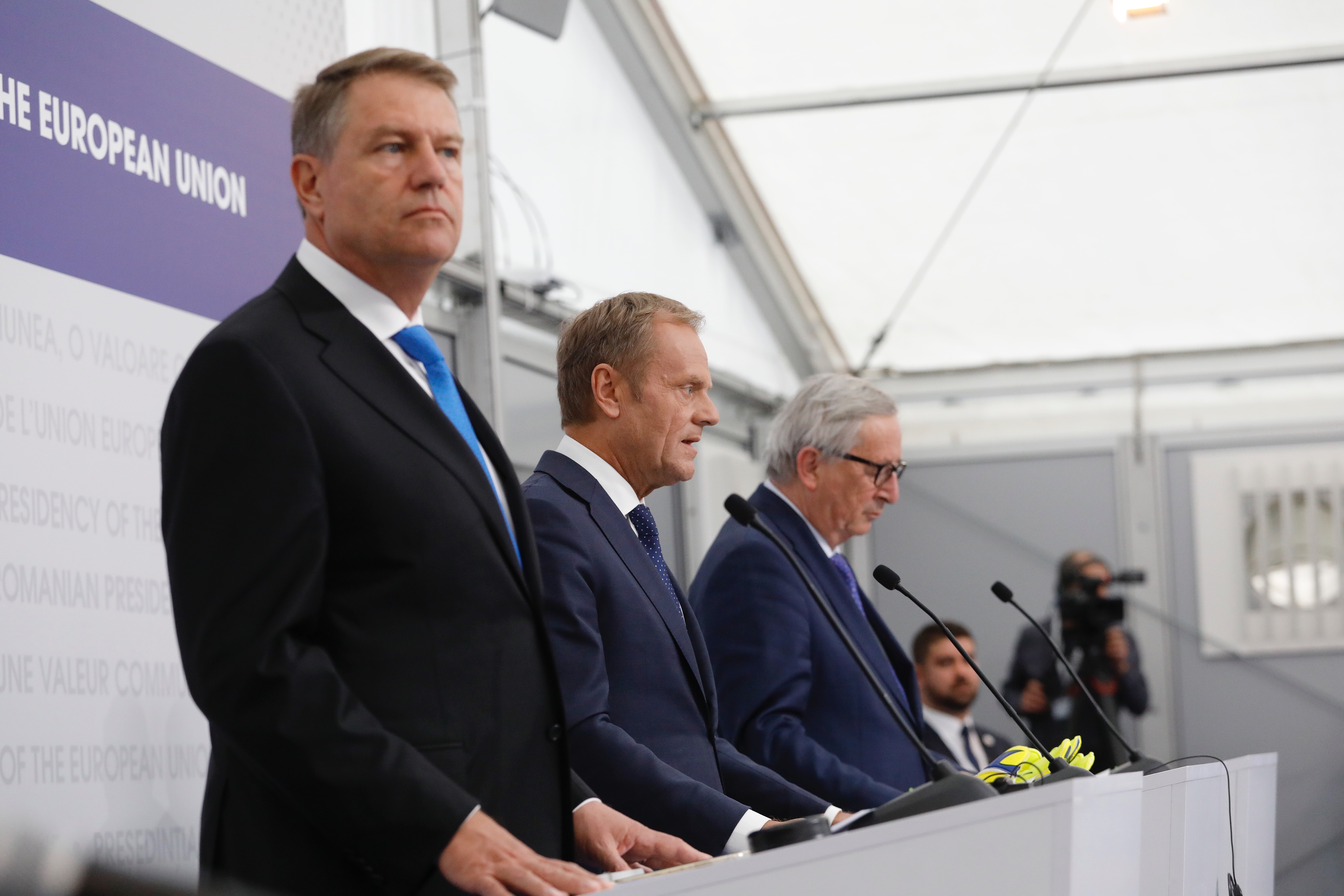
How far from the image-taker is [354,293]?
4.29ft

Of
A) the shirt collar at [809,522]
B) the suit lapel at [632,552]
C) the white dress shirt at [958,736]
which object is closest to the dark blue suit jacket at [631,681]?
the suit lapel at [632,552]

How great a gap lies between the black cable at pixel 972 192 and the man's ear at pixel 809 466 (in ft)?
10.8

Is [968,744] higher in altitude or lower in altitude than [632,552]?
lower

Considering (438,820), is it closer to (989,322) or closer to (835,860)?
(835,860)

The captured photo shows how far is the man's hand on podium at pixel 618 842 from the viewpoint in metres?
1.38

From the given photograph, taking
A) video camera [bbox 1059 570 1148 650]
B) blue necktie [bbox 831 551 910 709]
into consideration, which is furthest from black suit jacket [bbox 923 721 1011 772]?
blue necktie [bbox 831 551 910 709]

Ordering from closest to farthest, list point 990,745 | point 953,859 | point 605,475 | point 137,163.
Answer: point 953,859 < point 605,475 < point 137,163 < point 990,745

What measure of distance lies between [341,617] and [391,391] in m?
0.20

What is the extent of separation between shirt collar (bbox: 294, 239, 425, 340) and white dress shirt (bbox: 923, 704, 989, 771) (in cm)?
346

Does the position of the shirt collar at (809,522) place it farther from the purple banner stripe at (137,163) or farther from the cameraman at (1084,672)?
the cameraman at (1084,672)

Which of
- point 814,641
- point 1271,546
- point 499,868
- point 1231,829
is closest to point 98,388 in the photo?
point 814,641

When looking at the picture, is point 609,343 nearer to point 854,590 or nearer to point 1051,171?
point 854,590

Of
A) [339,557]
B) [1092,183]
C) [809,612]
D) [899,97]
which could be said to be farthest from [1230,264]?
[339,557]

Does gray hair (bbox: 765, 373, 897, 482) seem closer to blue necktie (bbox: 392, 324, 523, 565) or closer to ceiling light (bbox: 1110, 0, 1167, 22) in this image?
blue necktie (bbox: 392, 324, 523, 565)
